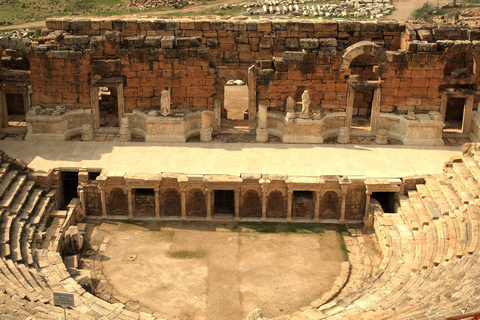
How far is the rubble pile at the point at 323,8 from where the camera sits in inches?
2096

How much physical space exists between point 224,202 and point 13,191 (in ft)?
25.7

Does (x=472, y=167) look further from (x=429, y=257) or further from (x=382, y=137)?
(x=429, y=257)

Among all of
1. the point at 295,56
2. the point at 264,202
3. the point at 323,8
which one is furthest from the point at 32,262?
the point at 323,8

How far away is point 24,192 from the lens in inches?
1024

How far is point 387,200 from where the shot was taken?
2784cm

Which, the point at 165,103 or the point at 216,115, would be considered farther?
the point at 216,115

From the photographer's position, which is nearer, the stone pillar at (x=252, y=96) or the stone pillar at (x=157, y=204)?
the stone pillar at (x=157, y=204)

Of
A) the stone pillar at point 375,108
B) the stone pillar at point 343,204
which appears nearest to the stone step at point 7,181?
the stone pillar at point 343,204

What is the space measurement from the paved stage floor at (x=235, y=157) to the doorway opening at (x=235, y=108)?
8.00 feet

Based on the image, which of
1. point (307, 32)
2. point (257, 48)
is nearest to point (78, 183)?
point (257, 48)

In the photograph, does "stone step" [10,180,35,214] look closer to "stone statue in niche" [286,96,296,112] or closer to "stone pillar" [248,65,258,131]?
"stone pillar" [248,65,258,131]

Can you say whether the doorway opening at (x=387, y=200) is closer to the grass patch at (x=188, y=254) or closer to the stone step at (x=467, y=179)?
the stone step at (x=467, y=179)

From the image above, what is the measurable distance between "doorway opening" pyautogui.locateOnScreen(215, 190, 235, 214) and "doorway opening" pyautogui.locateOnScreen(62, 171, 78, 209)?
5601 millimetres

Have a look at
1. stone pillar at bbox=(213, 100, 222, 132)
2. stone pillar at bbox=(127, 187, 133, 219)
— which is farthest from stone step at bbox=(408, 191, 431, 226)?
stone pillar at bbox=(127, 187, 133, 219)
